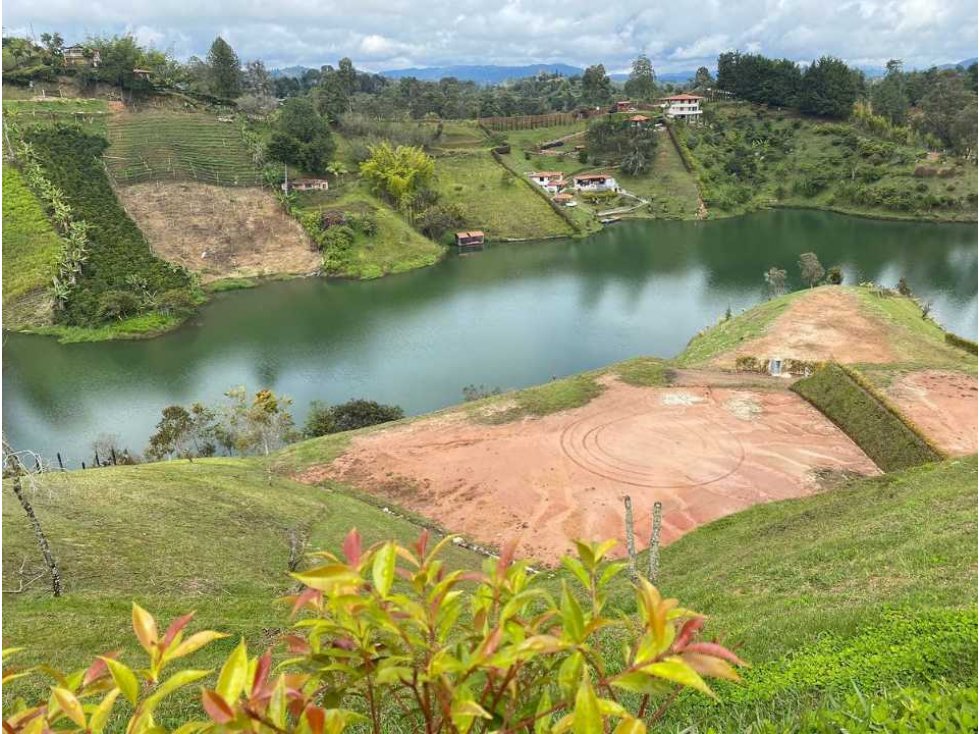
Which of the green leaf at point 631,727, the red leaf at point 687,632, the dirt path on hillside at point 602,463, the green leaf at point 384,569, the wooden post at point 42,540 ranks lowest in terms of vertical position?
the dirt path on hillside at point 602,463

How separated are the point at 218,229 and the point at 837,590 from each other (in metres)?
45.2

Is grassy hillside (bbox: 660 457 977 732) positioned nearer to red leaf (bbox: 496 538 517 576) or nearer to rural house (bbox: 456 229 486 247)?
red leaf (bbox: 496 538 517 576)

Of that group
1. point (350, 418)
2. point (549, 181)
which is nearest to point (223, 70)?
point (549, 181)

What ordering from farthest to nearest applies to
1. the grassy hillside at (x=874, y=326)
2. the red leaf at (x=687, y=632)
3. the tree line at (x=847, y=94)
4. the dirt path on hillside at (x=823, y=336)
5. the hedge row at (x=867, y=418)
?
the tree line at (x=847, y=94)
the dirt path on hillside at (x=823, y=336)
the grassy hillside at (x=874, y=326)
the hedge row at (x=867, y=418)
the red leaf at (x=687, y=632)

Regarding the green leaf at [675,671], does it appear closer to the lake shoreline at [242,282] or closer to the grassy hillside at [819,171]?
the lake shoreline at [242,282]

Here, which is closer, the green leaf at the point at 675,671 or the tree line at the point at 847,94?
the green leaf at the point at 675,671

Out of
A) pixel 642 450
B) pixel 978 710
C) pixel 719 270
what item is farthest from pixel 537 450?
pixel 719 270

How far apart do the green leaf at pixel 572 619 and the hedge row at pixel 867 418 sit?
52.6ft

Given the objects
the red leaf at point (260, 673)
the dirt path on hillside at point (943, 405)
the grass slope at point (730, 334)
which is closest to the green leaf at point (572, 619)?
the red leaf at point (260, 673)

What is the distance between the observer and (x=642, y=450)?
16547 millimetres

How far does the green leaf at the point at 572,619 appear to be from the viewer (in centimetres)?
159

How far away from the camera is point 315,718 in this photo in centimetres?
143

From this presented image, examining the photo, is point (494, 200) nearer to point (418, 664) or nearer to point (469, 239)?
point (469, 239)

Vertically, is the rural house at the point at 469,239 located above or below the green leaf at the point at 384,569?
below
